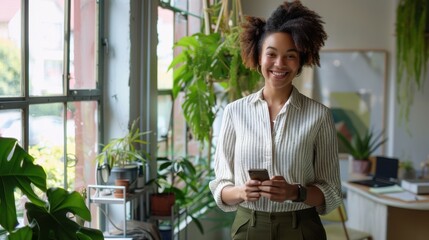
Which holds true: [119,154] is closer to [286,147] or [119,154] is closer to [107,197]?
[107,197]

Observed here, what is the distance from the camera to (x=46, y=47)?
7.91 ft

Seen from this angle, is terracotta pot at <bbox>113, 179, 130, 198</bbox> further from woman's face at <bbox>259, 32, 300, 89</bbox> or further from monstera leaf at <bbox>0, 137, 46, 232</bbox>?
woman's face at <bbox>259, 32, 300, 89</bbox>

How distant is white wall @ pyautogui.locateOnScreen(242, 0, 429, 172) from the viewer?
5.13 meters

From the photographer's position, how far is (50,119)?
2479 mm

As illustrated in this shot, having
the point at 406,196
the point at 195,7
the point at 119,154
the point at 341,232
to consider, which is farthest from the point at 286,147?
the point at 195,7

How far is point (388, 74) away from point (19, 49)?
3.88 m

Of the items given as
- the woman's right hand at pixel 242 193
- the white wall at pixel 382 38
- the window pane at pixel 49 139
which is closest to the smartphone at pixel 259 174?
the woman's right hand at pixel 242 193

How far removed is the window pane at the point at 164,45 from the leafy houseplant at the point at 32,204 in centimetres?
197

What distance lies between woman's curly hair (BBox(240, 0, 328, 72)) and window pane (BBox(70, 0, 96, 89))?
1.09m

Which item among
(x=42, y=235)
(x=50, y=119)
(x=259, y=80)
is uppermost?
(x=259, y=80)

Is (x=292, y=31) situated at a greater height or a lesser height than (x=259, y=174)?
greater

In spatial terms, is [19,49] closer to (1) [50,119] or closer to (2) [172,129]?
(1) [50,119]

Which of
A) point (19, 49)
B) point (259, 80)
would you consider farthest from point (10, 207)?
point (259, 80)

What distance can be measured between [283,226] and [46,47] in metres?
1.34
